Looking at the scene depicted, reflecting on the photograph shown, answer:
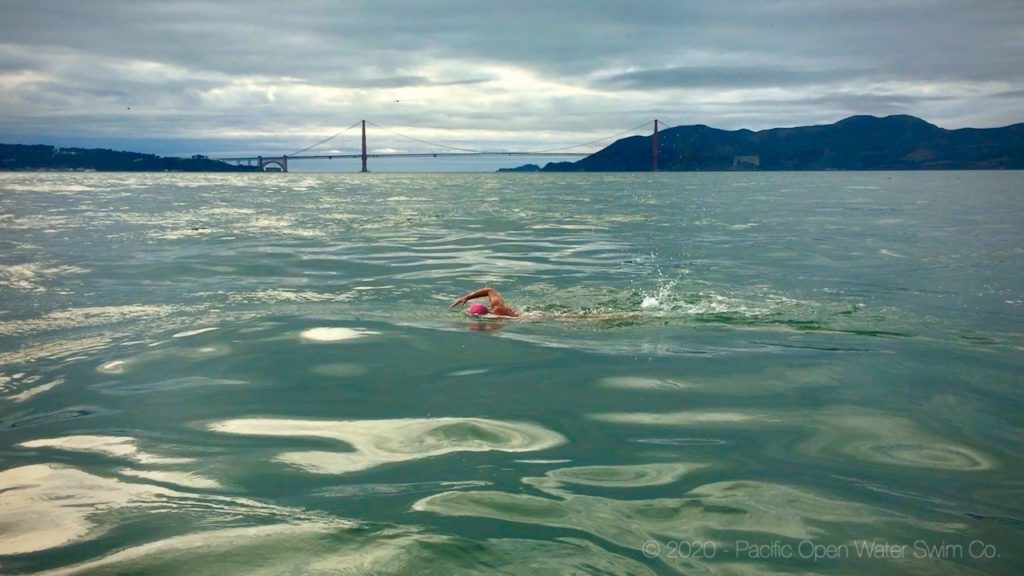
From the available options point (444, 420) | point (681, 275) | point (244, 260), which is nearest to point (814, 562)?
point (444, 420)

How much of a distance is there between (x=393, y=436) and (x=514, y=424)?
90 cm

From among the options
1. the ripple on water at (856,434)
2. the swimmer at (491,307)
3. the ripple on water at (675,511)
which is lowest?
the ripple on water at (675,511)

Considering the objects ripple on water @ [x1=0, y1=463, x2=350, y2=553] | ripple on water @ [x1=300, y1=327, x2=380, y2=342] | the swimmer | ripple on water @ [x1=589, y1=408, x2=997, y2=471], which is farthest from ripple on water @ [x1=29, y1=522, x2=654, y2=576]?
the swimmer

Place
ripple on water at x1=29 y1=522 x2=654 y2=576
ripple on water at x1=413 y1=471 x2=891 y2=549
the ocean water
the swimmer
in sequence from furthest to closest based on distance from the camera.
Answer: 1. the swimmer
2. ripple on water at x1=413 y1=471 x2=891 y2=549
3. the ocean water
4. ripple on water at x1=29 y1=522 x2=654 y2=576

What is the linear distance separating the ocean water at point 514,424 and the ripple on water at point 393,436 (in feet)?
0.09

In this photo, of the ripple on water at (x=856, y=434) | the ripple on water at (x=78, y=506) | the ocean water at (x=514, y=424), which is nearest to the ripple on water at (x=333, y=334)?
the ocean water at (x=514, y=424)

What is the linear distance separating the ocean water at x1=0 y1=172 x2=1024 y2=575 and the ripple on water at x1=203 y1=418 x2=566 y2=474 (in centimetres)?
3

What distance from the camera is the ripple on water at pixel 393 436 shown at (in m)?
5.31

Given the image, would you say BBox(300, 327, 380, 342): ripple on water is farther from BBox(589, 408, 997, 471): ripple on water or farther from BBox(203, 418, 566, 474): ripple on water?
BBox(589, 408, 997, 471): ripple on water

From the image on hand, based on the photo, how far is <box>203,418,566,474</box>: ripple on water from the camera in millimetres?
5309

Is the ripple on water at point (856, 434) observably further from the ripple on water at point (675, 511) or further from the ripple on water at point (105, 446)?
the ripple on water at point (105, 446)

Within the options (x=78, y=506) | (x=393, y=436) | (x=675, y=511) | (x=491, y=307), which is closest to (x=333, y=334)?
(x=491, y=307)

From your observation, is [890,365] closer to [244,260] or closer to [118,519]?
[118,519]

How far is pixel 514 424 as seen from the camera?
5.96 m
